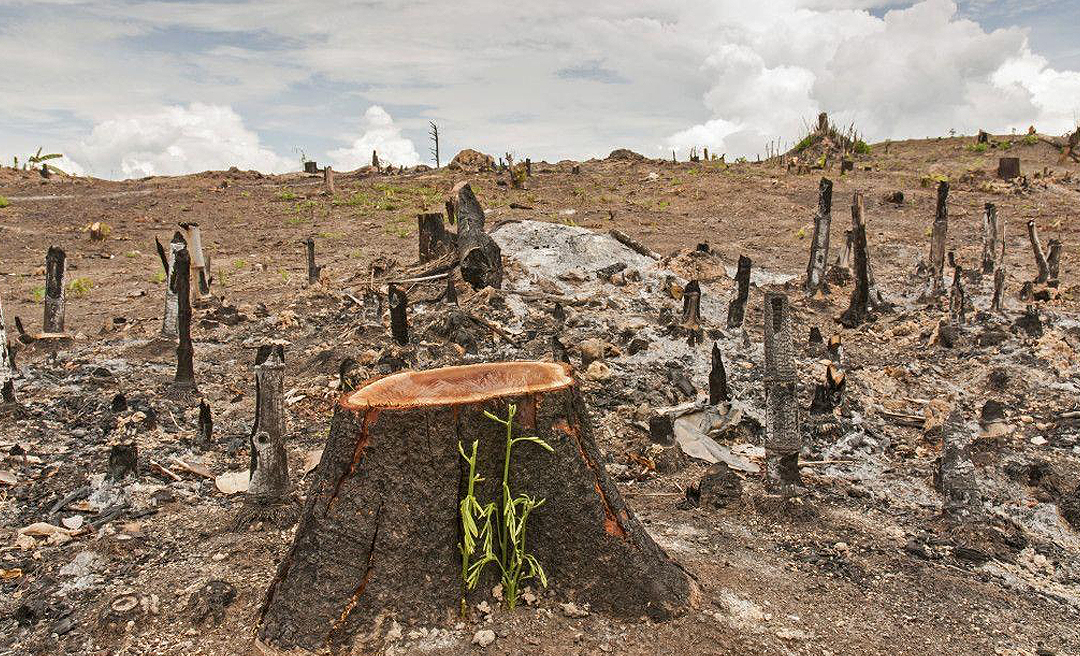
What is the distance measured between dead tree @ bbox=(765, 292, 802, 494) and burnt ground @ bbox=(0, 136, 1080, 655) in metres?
0.22

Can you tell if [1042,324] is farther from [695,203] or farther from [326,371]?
[695,203]

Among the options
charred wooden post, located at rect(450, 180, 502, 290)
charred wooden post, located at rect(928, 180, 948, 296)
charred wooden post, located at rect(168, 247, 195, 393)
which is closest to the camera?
charred wooden post, located at rect(168, 247, 195, 393)

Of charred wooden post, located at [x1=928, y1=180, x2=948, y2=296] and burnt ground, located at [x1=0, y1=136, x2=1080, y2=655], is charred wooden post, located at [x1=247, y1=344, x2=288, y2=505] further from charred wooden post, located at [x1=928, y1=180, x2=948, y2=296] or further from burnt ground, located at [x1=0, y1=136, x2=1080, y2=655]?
charred wooden post, located at [x1=928, y1=180, x2=948, y2=296]

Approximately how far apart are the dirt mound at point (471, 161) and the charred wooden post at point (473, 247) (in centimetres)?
1849

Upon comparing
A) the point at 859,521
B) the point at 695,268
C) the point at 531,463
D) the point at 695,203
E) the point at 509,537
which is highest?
the point at 695,203

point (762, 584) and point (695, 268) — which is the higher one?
point (695, 268)

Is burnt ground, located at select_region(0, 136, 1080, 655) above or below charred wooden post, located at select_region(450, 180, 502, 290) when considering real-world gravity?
below

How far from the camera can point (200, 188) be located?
2425 cm

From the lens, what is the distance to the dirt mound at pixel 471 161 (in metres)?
27.6

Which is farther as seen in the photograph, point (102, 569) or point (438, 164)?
point (438, 164)

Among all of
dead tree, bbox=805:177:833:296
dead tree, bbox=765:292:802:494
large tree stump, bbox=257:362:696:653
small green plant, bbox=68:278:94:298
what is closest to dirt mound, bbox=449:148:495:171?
small green plant, bbox=68:278:94:298

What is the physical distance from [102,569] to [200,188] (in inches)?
915

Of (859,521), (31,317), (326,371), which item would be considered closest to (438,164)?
(31,317)

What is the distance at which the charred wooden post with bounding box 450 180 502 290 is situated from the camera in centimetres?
926
